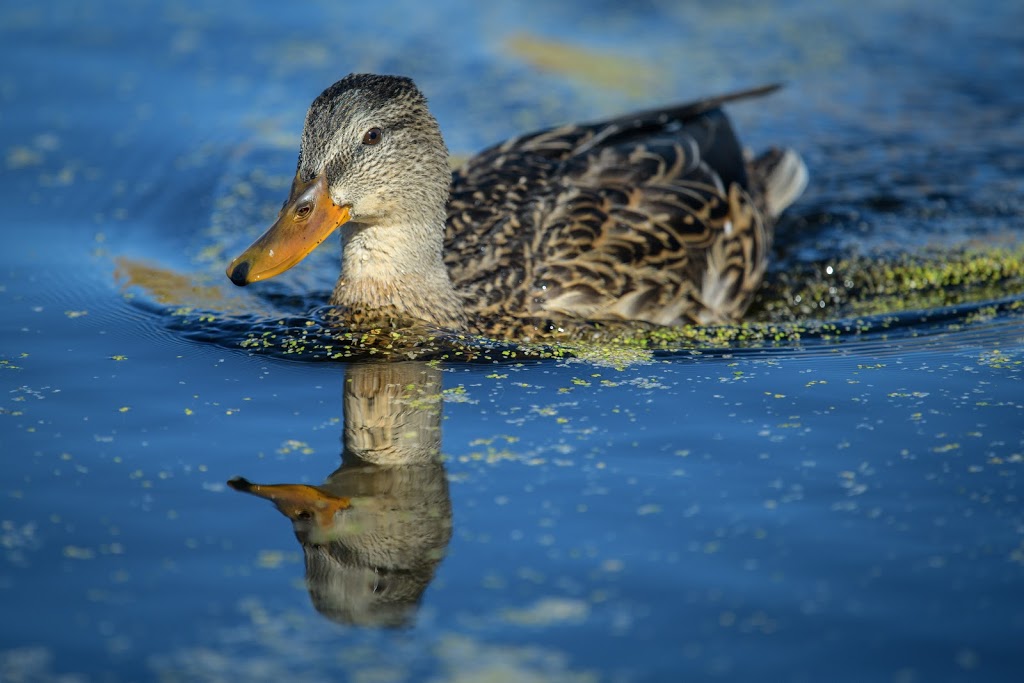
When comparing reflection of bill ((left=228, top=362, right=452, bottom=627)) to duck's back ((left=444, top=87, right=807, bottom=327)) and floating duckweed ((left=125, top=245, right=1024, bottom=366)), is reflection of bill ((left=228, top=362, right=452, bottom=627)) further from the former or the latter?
duck's back ((left=444, top=87, right=807, bottom=327))

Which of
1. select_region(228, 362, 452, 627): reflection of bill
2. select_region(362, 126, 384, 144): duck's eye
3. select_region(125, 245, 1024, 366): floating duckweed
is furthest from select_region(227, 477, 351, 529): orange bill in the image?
select_region(362, 126, 384, 144): duck's eye

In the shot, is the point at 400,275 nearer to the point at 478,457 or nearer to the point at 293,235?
the point at 293,235

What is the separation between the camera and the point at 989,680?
3.76 meters

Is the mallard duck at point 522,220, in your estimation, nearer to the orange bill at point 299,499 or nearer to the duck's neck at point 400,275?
the duck's neck at point 400,275

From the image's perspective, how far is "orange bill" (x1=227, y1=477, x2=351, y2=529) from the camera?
4.69m

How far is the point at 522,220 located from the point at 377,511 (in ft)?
8.38

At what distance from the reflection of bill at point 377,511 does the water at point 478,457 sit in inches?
0.6

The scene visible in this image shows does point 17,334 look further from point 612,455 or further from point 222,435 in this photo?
point 612,455

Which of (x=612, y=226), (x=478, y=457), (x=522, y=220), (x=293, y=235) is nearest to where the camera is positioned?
(x=478, y=457)

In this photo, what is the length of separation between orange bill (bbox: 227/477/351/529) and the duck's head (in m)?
1.28

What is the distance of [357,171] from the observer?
609 centimetres

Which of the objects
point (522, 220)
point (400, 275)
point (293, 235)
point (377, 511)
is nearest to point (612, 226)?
point (522, 220)

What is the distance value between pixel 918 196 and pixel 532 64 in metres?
3.55

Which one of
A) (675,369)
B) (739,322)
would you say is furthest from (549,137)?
(675,369)
